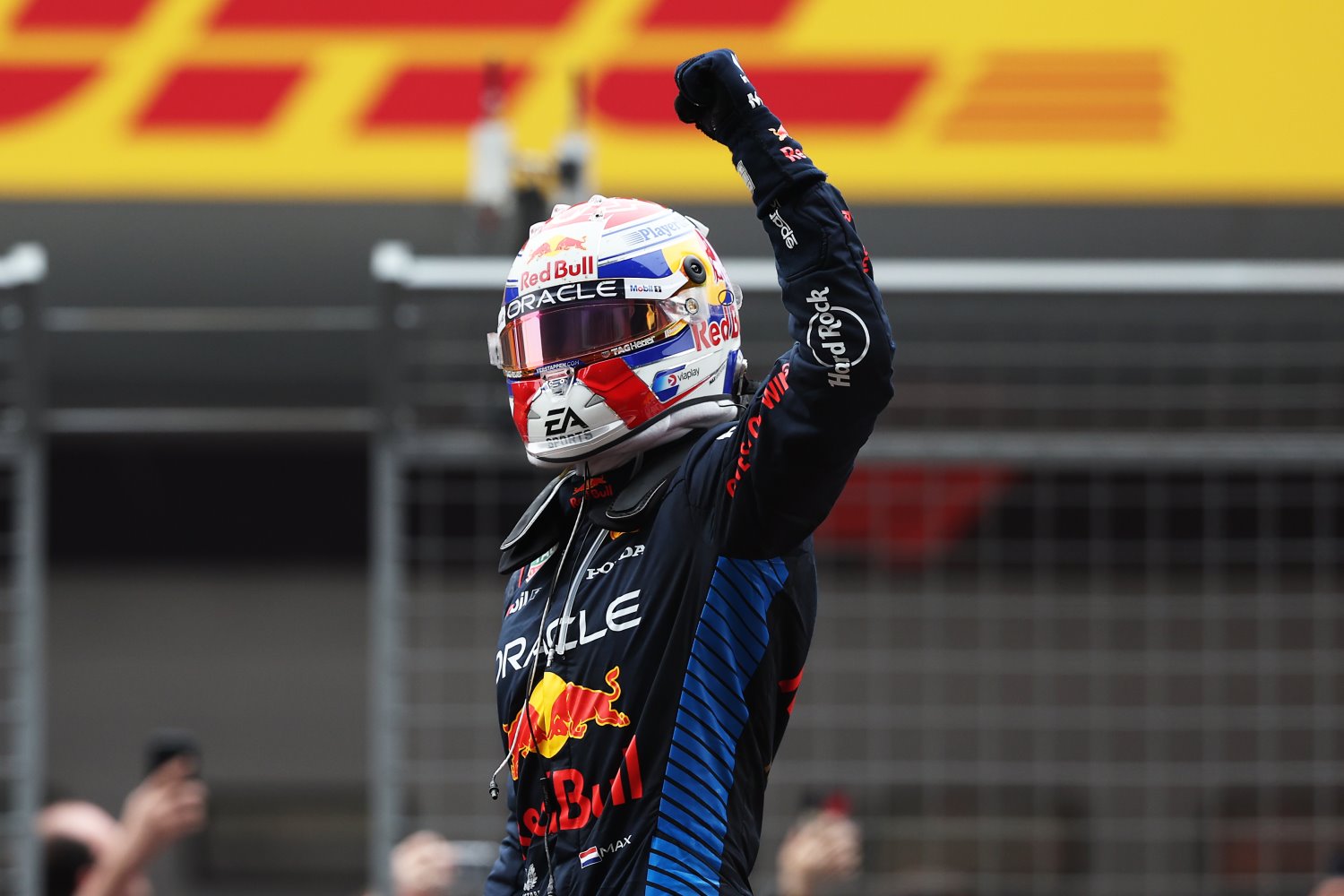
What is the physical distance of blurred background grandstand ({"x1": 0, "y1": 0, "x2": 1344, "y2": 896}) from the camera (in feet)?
14.7

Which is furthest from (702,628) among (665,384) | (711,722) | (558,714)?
(665,384)

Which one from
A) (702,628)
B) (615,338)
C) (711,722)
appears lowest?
(711,722)

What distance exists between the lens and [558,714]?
241 cm

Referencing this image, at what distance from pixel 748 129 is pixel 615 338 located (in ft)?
1.34

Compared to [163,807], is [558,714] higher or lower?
higher

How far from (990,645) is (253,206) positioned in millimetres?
3349

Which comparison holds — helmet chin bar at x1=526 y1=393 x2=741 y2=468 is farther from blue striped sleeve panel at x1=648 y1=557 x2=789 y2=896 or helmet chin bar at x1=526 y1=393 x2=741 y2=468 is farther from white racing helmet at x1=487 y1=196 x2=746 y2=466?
blue striped sleeve panel at x1=648 y1=557 x2=789 y2=896

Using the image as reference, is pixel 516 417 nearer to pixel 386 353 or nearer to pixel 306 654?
pixel 386 353

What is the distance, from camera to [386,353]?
4.21 meters

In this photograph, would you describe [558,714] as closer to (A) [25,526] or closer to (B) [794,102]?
(A) [25,526]

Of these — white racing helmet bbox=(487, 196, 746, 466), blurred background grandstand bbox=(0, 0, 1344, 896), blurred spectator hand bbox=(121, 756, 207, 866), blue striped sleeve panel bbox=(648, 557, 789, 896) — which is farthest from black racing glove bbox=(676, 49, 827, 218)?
blurred spectator hand bbox=(121, 756, 207, 866)

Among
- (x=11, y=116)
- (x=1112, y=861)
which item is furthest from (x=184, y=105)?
(x=1112, y=861)

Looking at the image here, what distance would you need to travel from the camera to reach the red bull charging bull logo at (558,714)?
7.74ft

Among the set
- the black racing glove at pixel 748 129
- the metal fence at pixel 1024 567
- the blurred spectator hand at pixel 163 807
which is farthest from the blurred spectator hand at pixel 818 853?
the black racing glove at pixel 748 129
